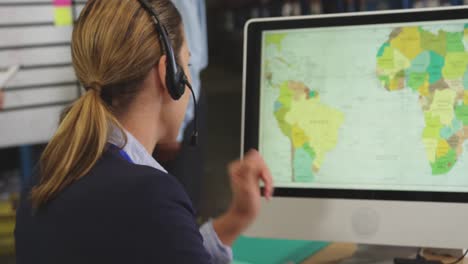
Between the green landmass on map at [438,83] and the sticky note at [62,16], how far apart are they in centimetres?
167

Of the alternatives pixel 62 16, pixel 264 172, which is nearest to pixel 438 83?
pixel 264 172

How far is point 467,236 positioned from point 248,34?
1.76 feet

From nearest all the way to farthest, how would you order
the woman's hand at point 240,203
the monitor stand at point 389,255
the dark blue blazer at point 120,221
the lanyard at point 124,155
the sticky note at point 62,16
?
the dark blue blazer at point 120,221 → the lanyard at point 124,155 → the woman's hand at point 240,203 → the monitor stand at point 389,255 → the sticky note at point 62,16

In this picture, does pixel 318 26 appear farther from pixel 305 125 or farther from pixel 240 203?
pixel 240 203

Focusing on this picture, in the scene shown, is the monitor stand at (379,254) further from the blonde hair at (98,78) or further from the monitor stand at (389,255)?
the blonde hair at (98,78)

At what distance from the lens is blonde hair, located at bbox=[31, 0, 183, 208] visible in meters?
0.77

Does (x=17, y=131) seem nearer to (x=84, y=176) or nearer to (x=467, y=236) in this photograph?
(x=84, y=176)

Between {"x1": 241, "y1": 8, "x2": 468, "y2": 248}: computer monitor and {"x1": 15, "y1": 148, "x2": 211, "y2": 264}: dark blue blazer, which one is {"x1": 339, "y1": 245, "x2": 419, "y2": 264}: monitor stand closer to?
{"x1": 241, "y1": 8, "x2": 468, "y2": 248}: computer monitor

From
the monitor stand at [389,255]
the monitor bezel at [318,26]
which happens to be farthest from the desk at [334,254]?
the monitor bezel at [318,26]

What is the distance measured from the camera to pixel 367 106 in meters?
1.03

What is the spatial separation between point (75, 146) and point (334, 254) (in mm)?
639

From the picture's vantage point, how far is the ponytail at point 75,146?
0.76 meters

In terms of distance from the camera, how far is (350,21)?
1.03 meters

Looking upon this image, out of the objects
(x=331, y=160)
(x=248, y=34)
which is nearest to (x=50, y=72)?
(x=248, y=34)
